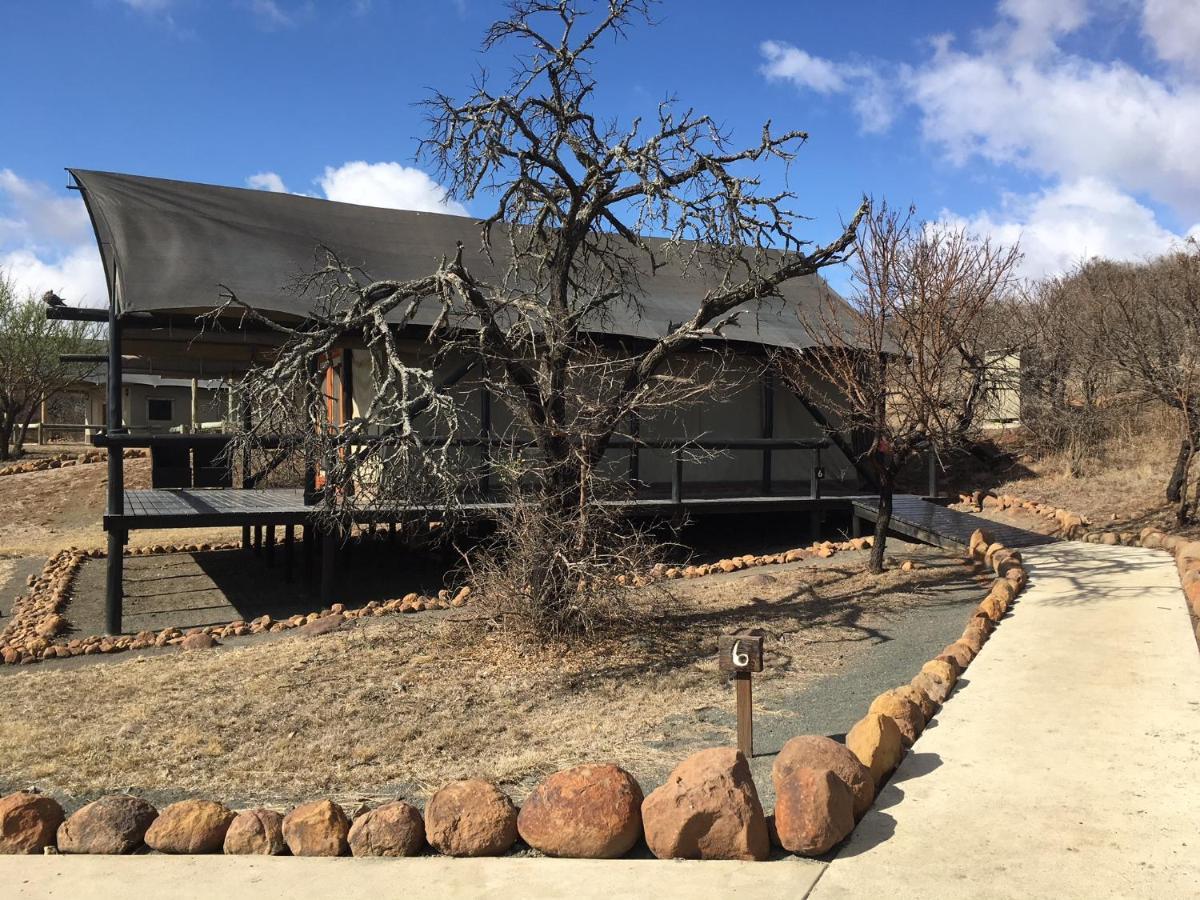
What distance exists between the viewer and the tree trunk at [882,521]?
392 inches

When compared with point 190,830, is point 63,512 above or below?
above

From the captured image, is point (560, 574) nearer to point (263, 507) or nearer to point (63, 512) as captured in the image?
point (263, 507)

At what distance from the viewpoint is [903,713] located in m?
5.01

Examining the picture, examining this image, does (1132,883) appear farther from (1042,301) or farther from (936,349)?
(1042,301)

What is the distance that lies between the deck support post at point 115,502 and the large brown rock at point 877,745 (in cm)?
786

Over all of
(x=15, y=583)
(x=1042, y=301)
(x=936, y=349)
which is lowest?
(x=15, y=583)

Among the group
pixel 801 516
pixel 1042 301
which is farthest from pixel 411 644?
pixel 1042 301

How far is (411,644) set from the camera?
25.6 ft

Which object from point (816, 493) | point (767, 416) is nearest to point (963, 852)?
point (816, 493)

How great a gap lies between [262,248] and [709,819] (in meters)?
11.7

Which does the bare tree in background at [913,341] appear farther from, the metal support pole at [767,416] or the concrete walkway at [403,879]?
the concrete walkway at [403,879]

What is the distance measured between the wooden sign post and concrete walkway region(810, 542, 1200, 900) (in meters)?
0.78

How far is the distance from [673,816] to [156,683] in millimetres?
4900

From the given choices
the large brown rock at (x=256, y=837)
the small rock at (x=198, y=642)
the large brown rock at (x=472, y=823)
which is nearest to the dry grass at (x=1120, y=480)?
the small rock at (x=198, y=642)
